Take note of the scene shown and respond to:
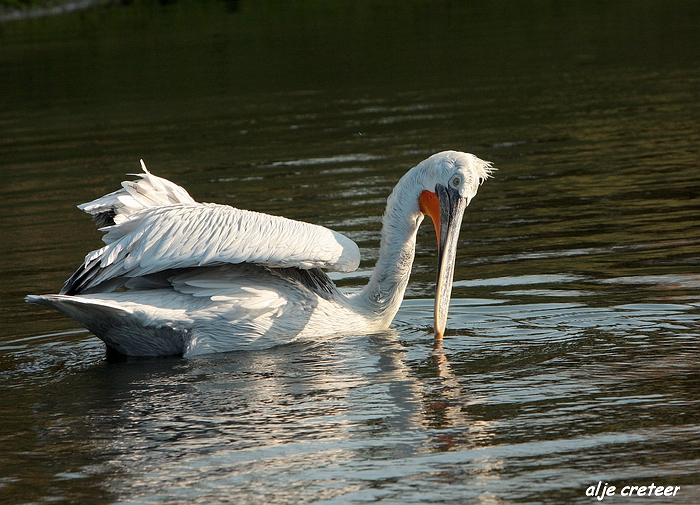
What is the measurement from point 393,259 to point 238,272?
842 millimetres

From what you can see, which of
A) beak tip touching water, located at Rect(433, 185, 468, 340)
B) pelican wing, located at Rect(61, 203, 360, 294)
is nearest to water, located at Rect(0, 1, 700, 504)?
beak tip touching water, located at Rect(433, 185, 468, 340)

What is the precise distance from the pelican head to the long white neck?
0.21m

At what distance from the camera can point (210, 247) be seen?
212 inches

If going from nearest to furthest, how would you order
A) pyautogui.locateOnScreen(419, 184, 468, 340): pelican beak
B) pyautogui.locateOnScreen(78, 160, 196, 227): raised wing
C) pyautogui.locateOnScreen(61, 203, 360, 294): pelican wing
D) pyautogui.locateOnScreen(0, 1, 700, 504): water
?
pyautogui.locateOnScreen(0, 1, 700, 504): water → pyautogui.locateOnScreen(61, 203, 360, 294): pelican wing → pyautogui.locateOnScreen(419, 184, 468, 340): pelican beak → pyautogui.locateOnScreen(78, 160, 196, 227): raised wing

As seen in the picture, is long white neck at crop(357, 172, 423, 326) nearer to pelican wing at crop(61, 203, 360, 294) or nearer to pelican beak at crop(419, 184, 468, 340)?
pelican beak at crop(419, 184, 468, 340)

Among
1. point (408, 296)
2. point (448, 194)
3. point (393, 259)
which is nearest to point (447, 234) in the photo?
point (448, 194)

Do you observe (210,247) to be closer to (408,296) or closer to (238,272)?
(238,272)

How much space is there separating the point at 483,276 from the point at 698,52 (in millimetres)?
10865

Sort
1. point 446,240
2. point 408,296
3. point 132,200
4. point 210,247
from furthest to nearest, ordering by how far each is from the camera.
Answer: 1. point 408,296
2. point 132,200
3. point 446,240
4. point 210,247

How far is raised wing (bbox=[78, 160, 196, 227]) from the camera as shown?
19.1 ft

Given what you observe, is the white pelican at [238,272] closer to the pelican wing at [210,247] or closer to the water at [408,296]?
the pelican wing at [210,247]

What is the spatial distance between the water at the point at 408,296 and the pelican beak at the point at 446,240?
0.64 ft

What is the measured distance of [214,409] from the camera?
4.70 metres

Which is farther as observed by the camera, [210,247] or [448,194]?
[448,194]
